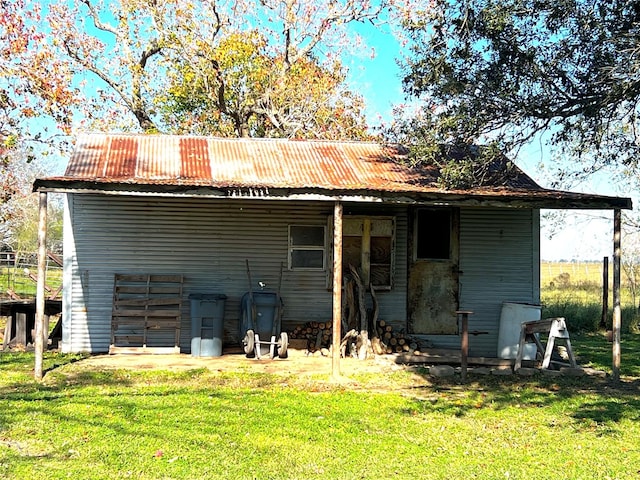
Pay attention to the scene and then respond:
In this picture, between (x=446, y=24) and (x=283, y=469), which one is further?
(x=446, y=24)

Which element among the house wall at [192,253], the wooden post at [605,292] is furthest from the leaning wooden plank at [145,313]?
the wooden post at [605,292]

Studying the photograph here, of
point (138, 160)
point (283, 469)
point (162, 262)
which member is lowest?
point (283, 469)

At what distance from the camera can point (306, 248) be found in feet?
37.6

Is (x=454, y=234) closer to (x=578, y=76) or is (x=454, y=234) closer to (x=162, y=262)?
(x=578, y=76)

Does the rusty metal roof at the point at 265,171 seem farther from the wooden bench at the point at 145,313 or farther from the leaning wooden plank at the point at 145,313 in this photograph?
the leaning wooden plank at the point at 145,313

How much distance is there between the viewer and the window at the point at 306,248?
37.6 feet

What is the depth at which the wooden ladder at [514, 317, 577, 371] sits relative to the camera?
9.36 m

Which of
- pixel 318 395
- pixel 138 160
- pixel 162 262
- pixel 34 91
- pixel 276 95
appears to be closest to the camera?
pixel 318 395

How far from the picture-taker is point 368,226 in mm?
11305

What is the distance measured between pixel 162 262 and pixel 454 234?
501 centimetres

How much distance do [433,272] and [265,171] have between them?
137 inches

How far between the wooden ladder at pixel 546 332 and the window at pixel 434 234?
89.7 inches

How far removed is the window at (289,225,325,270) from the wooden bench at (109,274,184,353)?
6.40ft

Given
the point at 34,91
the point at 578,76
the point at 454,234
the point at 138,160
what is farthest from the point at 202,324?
the point at 34,91
